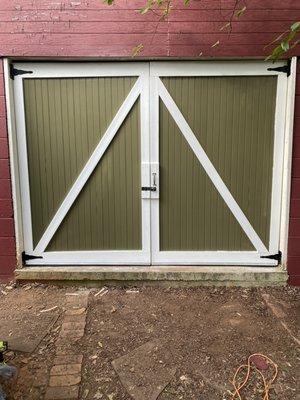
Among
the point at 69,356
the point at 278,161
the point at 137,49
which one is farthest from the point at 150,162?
the point at 69,356

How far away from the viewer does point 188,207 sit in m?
4.00

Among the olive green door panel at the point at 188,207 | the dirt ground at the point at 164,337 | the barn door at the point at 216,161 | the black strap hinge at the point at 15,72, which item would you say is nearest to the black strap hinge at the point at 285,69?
the barn door at the point at 216,161

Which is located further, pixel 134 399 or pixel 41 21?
pixel 41 21

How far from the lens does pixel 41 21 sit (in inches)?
140

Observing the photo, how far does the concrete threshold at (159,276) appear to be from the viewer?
3977mm

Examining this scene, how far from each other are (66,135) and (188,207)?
1.52m

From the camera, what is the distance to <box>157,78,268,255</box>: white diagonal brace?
3.77m

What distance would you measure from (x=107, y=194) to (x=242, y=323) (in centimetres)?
188

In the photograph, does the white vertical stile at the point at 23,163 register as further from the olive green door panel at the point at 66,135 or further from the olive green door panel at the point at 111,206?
the olive green door panel at the point at 111,206

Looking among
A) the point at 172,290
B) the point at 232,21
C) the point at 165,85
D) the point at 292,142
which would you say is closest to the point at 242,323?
the point at 172,290

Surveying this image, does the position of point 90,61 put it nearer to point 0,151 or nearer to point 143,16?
point 143,16

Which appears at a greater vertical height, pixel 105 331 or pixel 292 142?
pixel 292 142

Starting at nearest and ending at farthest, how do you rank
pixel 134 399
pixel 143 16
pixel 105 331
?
pixel 134 399 < pixel 105 331 < pixel 143 16

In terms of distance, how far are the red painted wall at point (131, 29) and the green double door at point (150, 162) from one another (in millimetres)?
154
